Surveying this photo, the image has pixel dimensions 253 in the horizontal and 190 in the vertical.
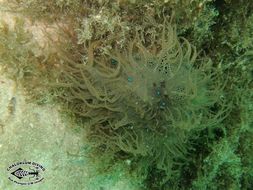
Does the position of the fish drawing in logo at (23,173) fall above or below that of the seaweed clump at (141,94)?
below

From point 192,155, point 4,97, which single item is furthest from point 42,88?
point 192,155

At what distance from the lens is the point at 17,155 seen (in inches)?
99.3

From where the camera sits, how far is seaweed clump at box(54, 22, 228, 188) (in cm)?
241

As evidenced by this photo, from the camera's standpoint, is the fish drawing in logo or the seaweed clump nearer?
the seaweed clump

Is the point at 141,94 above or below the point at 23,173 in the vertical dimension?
above

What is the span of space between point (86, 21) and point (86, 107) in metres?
0.67

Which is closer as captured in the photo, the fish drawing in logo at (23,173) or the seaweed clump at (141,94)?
the seaweed clump at (141,94)

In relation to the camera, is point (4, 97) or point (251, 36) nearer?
point (4, 97)

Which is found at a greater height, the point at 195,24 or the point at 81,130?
the point at 195,24

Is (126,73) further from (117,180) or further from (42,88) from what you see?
(117,180)

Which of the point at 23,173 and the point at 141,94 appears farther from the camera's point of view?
the point at 23,173

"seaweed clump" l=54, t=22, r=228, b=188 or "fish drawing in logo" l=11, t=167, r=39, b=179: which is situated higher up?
"seaweed clump" l=54, t=22, r=228, b=188

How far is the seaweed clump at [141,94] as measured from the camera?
2406mm

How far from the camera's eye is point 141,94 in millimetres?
2371
